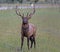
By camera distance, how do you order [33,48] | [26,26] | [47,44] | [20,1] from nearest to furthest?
[26,26]
[33,48]
[47,44]
[20,1]

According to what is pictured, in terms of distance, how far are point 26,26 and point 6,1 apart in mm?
62475

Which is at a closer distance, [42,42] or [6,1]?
[42,42]

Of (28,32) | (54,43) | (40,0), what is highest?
(28,32)

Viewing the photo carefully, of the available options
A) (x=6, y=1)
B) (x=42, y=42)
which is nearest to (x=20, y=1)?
(x=6, y=1)

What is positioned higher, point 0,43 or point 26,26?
point 26,26

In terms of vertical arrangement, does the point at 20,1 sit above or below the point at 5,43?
below

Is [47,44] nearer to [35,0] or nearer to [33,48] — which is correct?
[33,48]

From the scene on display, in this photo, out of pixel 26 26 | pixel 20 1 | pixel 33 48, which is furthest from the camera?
pixel 20 1

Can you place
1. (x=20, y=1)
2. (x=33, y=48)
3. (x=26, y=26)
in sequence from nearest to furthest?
(x=26, y=26), (x=33, y=48), (x=20, y=1)

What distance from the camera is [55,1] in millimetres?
76562

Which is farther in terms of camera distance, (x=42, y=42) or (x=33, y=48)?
(x=42, y=42)

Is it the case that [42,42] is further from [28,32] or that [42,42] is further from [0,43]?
[28,32]

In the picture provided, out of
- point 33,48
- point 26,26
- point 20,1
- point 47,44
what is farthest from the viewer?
point 20,1

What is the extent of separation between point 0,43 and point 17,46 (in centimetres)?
157
